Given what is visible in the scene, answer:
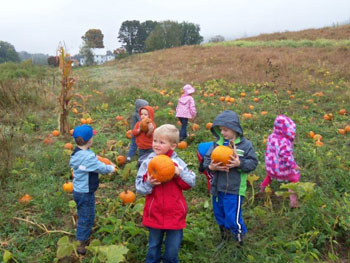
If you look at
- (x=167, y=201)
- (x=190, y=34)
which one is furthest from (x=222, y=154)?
(x=190, y=34)

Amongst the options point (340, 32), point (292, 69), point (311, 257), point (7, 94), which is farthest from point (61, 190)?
point (340, 32)

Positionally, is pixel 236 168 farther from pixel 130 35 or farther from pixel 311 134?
pixel 130 35

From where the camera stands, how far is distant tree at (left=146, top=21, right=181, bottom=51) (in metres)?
52.7

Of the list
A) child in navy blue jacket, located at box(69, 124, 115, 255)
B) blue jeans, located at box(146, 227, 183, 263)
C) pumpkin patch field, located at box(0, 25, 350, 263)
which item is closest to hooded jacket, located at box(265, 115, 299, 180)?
pumpkin patch field, located at box(0, 25, 350, 263)

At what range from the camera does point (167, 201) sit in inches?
106

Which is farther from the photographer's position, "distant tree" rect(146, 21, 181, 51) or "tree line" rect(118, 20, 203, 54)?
"tree line" rect(118, 20, 203, 54)

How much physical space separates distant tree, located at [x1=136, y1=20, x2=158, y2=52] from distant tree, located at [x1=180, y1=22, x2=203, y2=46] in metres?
9.04

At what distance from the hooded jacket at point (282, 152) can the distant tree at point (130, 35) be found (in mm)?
65464

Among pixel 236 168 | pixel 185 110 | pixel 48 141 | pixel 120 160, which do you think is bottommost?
pixel 120 160

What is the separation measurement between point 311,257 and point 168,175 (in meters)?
1.74

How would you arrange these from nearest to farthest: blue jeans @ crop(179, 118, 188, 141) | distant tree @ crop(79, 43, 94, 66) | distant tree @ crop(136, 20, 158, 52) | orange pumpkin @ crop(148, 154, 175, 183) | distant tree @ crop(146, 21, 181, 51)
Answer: orange pumpkin @ crop(148, 154, 175, 183) → blue jeans @ crop(179, 118, 188, 141) → distant tree @ crop(79, 43, 94, 66) → distant tree @ crop(146, 21, 181, 51) → distant tree @ crop(136, 20, 158, 52)

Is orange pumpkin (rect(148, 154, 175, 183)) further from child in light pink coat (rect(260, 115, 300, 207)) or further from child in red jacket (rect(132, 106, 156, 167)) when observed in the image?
child in red jacket (rect(132, 106, 156, 167))

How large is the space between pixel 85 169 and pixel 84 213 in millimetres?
527

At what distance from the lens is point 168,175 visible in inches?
100
